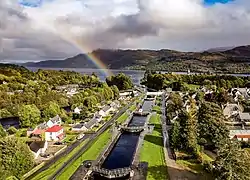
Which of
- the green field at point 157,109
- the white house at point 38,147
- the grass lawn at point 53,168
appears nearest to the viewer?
the grass lawn at point 53,168

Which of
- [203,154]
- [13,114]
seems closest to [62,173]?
[203,154]

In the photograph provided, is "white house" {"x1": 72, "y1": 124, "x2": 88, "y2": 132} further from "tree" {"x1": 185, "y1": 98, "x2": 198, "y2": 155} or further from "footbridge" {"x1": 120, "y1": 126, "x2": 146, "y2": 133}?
"tree" {"x1": 185, "y1": 98, "x2": 198, "y2": 155}

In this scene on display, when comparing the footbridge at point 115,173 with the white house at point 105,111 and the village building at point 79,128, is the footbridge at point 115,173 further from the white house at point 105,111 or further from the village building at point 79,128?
the white house at point 105,111

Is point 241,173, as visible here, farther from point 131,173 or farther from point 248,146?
point 248,146

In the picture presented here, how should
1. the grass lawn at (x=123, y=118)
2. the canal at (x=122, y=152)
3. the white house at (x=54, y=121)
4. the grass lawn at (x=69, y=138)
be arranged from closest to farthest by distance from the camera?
1. the canal at (x=122, y=152)
2. the grass lawn at (x=69, y=138)
3. the white house at (x=54, y=121)
4. the grass lawn at (x=123, y=118)

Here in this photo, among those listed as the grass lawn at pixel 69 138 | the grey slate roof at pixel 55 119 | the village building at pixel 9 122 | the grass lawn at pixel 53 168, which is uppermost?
the grey slate roof at pixel 55 119

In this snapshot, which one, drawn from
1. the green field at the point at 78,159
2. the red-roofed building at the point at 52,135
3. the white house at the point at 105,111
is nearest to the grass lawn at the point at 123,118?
the white house at the point at 105,111
